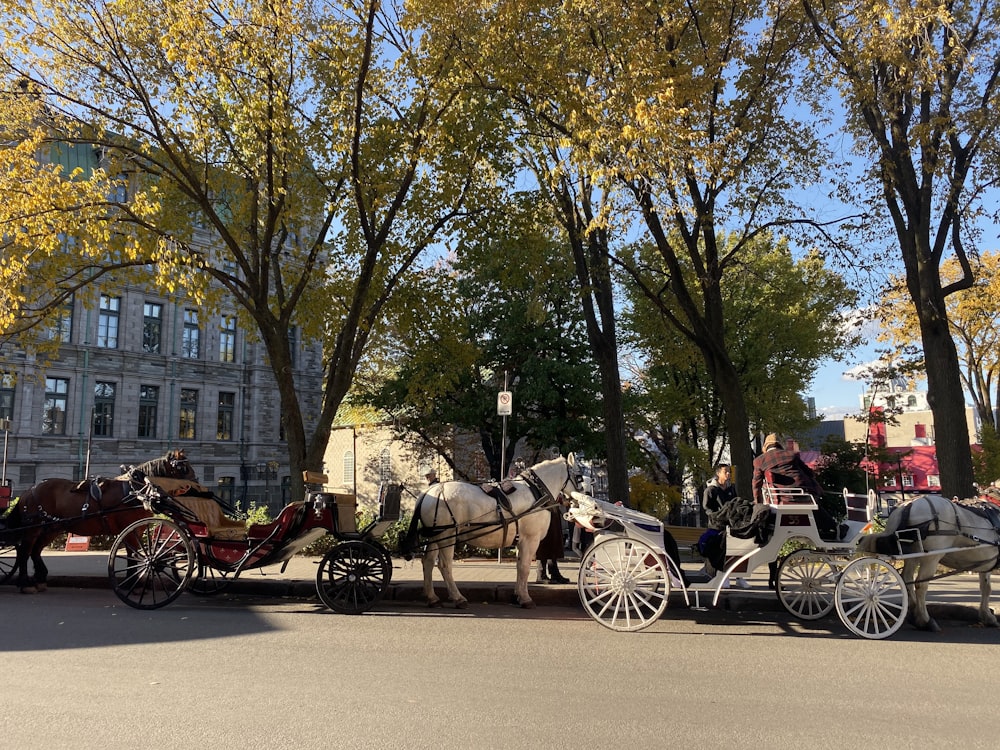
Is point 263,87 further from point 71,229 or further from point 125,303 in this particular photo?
point 125,303

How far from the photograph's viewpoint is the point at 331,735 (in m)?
4.54

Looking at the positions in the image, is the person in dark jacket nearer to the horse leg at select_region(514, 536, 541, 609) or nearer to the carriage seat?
the horse leg at select_region(514, 536, 541, 609)

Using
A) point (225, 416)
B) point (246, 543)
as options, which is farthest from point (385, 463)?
point (246, 543)

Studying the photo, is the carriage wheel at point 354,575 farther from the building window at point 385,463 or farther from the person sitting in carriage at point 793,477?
the building window at point 385,463

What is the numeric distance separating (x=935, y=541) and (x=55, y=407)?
36.4 metres

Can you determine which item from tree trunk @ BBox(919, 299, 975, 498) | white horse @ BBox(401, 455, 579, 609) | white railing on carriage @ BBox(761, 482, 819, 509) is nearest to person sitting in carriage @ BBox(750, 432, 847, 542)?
white railing on carriage @ BBox(761, 482, 819, 509)

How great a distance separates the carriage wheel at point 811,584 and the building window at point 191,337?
36.7 metres

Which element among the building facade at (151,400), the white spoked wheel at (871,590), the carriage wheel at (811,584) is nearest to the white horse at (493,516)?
the carriage wheel at (811,584)

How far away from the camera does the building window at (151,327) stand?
37844 millimetres

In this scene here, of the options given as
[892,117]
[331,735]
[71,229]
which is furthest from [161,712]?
[892,117]

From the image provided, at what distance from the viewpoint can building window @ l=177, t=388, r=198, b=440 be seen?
127 feet

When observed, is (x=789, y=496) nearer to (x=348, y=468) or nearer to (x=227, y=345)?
(x=227, y=345)

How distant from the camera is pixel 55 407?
33.9 m

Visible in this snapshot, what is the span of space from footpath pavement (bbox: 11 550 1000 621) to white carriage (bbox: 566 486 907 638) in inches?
32.7
